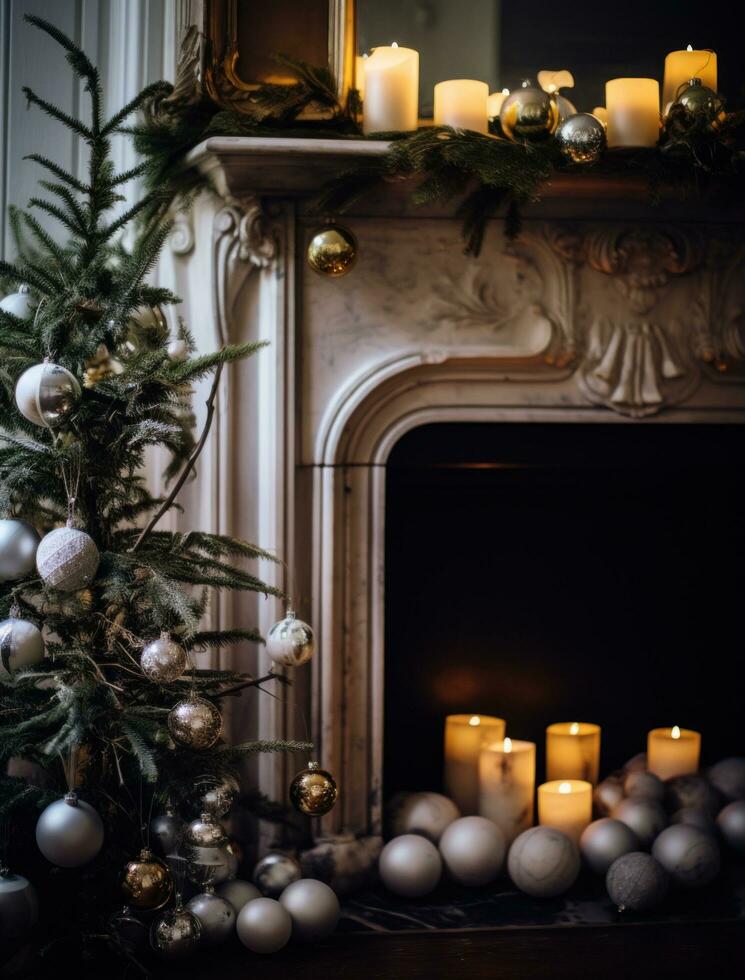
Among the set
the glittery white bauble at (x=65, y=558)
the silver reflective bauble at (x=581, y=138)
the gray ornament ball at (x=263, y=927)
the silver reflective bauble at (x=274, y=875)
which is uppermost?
the silver reflective bauble at (x=581, y=138)

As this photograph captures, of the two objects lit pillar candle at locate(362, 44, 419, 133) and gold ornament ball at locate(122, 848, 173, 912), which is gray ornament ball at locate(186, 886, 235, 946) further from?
lit pillar candle at locate(362, 44, 419, 133)

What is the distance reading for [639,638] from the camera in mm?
2770

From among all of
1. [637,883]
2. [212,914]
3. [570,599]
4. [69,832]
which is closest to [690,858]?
[637,883]

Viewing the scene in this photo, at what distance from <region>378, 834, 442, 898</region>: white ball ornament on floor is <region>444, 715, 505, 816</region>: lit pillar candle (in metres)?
0.28

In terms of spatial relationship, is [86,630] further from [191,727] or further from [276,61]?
[276,61]

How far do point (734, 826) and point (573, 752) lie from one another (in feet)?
1.20

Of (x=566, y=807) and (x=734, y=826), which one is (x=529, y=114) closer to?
(x=566, y=807)

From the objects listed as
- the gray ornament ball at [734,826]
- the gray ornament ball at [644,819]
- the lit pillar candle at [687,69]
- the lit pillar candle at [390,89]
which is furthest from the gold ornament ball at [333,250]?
the gray ornament ball at [734,826]

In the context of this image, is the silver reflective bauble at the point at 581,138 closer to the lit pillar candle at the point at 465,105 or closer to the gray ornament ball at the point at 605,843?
the lit pillar candle at the point at 465,105

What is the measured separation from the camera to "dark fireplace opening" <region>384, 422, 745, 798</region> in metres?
2.63

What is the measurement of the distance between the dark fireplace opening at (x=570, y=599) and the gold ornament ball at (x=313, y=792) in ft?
2.11

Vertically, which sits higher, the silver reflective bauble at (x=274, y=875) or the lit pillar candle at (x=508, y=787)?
the lit pillar candle at (x=508, y=787)

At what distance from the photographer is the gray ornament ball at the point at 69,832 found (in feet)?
5.56

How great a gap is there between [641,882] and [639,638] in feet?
2.28
